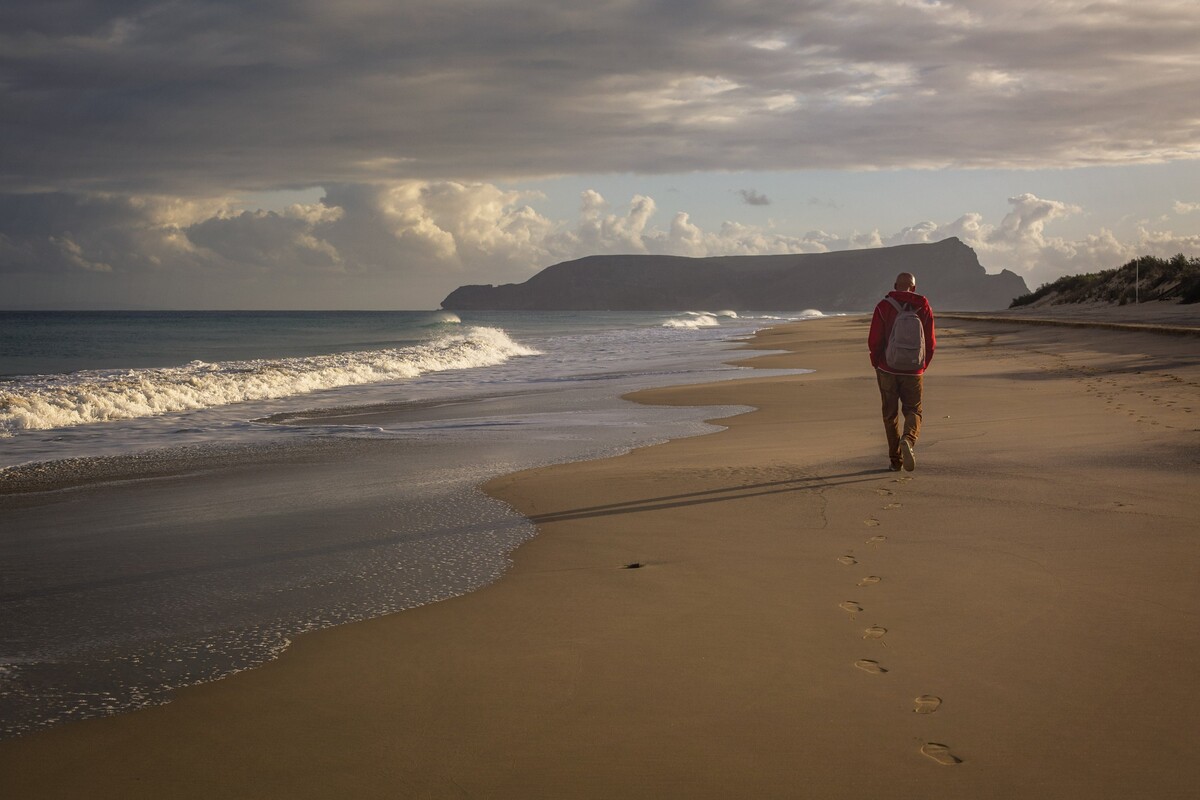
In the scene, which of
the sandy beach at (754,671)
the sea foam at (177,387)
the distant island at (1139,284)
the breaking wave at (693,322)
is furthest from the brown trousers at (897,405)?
the breaking wave at (693,322)

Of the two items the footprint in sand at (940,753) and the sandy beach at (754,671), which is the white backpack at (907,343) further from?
the footprint in sand at (940,753)

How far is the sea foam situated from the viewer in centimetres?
1363

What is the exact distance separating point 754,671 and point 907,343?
5.11 m

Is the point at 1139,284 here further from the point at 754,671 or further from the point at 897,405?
the point at 754,671

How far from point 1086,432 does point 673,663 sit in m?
7.08

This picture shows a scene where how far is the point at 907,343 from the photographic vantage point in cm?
809

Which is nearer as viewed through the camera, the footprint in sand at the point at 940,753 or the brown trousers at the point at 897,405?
the footprint in sand at the point at 940,753

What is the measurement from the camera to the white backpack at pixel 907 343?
8062mm

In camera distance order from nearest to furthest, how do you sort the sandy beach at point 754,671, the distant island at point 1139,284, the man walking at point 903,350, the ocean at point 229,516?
the sandy beach at point 754,671, the ocean at point 229,516, the man walking at point 903,350, the distant island at point 1139,284

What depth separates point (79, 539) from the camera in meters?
6.26

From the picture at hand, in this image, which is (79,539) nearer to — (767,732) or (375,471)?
(375,471)

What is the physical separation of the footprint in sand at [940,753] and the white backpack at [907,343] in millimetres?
5522

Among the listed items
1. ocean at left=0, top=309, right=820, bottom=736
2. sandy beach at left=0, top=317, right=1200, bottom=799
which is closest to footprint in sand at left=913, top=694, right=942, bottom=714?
sandy beach at left=0, top=317, right=1200, bottom=799

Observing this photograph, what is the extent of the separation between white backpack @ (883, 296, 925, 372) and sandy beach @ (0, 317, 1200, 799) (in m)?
1.35
